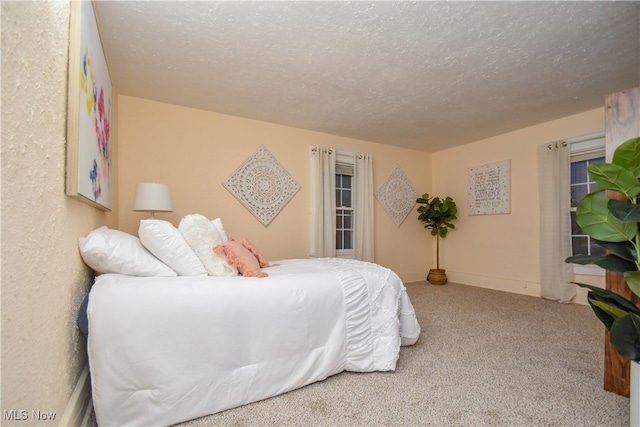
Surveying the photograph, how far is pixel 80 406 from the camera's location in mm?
1373

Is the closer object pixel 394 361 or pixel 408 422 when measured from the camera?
pixel 408 422

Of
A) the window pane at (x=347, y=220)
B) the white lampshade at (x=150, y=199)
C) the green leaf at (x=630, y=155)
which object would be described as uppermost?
the green leaf at (x=630, y=155)

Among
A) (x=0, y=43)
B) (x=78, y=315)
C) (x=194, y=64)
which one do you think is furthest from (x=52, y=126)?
(x=194, y=64)

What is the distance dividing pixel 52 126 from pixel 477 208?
5150mm

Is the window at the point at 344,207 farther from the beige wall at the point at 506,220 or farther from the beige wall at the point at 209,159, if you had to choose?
the beige wall at the point at 506,220

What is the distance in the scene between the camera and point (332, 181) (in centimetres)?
436

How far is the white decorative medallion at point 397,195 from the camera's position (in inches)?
196

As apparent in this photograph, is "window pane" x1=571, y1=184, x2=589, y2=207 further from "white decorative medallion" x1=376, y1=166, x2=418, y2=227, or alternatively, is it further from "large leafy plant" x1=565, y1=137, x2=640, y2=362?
"large leafy plant" x1=565, y1=137, x2=640, y2=362

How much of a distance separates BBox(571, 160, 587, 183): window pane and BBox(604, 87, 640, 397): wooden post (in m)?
2.52

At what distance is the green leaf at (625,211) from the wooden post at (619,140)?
575 millimetres

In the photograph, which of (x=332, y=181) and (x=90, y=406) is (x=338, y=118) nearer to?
(x=332, y=181)

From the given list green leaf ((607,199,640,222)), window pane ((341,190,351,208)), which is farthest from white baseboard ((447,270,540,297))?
green leaf ((607,199,640,222))

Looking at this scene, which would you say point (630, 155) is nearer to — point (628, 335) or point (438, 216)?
point (628, 335)

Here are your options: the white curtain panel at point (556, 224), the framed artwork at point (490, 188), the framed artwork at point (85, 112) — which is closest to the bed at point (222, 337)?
the framed artwork at point (85, 112)
